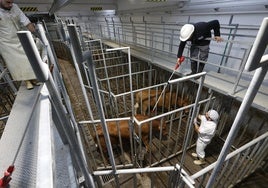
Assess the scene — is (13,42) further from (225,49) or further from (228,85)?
(225,49)

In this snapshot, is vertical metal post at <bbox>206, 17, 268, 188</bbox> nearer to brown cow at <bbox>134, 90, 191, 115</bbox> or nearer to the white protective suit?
the white protective suit

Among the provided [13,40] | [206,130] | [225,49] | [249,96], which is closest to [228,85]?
[225,49]

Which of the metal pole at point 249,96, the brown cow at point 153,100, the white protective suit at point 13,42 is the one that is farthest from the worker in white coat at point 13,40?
the metal pole at point 249,96

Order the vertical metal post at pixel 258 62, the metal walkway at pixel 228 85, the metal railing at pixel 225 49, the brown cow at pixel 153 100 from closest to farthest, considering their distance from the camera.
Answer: the vertical metal post at pixel 258 62 → the metal walkway at pixel 228 85 → the metal railing at pixel 225 49 → the brown cow at pixel 153 100

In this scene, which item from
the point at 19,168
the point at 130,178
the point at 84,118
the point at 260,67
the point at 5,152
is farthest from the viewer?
the point at 84,118

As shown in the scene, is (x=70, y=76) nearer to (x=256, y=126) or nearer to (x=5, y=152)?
(x=5, y=152)

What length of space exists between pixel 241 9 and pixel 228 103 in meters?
1.58

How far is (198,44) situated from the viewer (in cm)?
242

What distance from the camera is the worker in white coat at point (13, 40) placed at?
1.49 metres

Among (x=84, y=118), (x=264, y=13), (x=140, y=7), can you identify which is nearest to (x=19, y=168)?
(x=84, y=118)

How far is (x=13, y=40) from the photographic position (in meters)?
1.59

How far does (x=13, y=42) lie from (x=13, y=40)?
0.02 meters

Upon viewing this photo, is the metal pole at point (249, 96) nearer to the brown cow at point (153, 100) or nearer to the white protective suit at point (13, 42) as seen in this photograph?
the white protective suit at point (13, 42)

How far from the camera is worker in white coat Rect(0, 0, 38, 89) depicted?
4.88 feet
